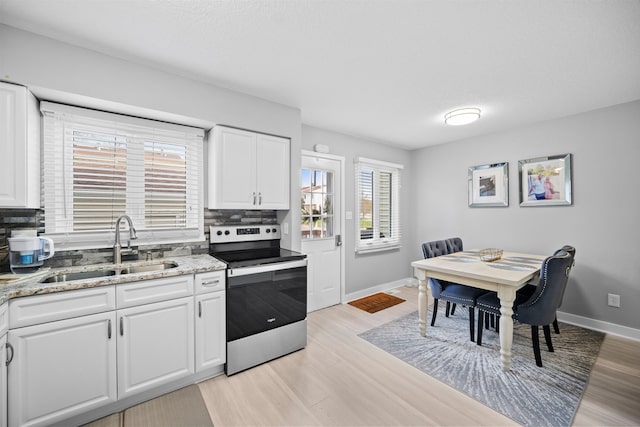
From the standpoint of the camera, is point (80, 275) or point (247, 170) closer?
point (80, 275)

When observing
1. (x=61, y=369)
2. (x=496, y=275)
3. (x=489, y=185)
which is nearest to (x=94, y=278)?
(x=61, y=369)

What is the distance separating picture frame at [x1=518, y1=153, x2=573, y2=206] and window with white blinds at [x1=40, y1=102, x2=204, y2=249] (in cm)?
400

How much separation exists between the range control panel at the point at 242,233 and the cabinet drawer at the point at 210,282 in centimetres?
60

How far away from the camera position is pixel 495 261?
9.57 ft

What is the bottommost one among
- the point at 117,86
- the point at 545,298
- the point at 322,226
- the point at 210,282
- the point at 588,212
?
the point at 545,298

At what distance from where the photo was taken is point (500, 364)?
7.64 feet

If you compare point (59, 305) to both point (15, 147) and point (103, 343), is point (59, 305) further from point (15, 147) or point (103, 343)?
point (15, 147)

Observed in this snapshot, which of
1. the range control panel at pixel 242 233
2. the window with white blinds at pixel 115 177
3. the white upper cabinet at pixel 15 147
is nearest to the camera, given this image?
the white upper cabinet at pixel 15 147

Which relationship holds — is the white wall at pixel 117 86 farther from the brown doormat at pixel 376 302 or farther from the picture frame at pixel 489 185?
the picture frame at pixel 489 185

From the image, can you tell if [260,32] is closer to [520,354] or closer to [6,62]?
[6,62]

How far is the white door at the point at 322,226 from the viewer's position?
3582mm

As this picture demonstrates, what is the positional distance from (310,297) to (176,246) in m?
1.82

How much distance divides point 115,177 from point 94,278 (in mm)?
915

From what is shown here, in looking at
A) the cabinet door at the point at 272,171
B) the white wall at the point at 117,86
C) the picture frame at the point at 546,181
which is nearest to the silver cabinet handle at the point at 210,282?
the cabinet door at the point at 272,171
